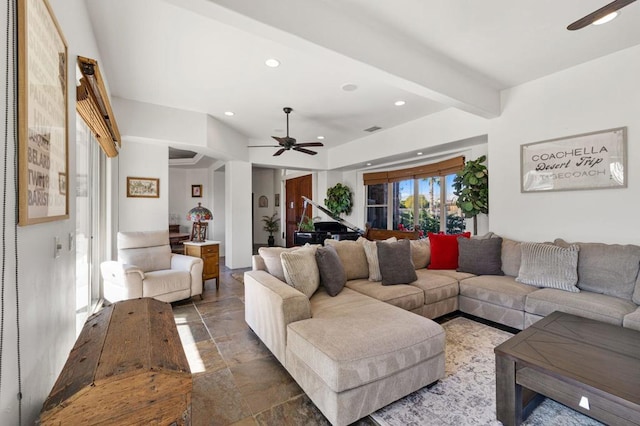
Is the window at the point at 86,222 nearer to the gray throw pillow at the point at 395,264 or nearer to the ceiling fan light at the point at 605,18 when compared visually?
the gray throw pillow at the point at 395,264

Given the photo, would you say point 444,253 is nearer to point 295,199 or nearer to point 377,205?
point 377,205

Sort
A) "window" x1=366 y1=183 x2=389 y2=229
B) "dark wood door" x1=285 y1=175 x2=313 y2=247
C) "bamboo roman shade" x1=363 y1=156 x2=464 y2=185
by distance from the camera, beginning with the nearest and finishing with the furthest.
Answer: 1. "bamboo roman shade" x1=363 y1=156 x2=464 y2=185
2. "window" x1=366 y1=183 x2=389 y2=229
3. "dark wood door" x1=285 y1=175 x2=313 y2=247

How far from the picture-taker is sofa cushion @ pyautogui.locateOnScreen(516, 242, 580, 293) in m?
2.85

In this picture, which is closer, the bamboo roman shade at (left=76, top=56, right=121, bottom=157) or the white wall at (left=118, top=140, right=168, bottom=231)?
the bamboo roman shade at (left=76, top=56, right=121, bottom=157)

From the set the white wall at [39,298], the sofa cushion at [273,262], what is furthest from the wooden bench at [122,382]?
the sofa cushion at [273,262]

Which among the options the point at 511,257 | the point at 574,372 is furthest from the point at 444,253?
the point at 574,372

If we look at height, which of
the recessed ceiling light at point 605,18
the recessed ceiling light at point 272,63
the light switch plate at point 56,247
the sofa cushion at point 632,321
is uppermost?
the recessed ceiling light at point 272,63

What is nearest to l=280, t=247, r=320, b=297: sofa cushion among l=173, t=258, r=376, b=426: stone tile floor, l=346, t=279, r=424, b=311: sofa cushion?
l=346, t=279, r=424, b=311: sofa cushion

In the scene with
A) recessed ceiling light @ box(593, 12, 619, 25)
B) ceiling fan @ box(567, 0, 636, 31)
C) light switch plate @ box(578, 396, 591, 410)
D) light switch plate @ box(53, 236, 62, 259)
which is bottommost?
light switch plate @ box(578, 396, 591, 410)

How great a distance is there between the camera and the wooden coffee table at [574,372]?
1375 millimetres

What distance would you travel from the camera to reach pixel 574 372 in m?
1.50

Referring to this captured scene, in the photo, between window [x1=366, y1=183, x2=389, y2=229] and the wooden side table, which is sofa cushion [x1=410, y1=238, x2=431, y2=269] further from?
the wooden side table

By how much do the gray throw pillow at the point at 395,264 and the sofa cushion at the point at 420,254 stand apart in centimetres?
64

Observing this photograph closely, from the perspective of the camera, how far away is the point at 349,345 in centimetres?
169
